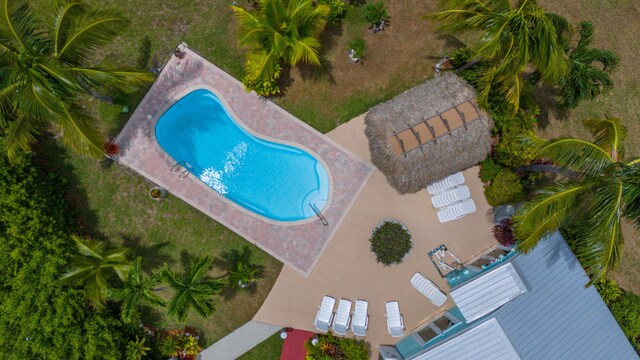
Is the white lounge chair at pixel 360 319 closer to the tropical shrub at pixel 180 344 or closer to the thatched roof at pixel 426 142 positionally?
the thatched roof at pixel 426 142

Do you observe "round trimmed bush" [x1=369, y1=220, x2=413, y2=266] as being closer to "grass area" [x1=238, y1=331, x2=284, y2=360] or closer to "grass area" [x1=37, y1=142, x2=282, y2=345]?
"grass area" [x1=37, y1=142, x2=282, y2=345]

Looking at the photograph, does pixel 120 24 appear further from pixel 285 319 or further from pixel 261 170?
Result: pixel 285 319

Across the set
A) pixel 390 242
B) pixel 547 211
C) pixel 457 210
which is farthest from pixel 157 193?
pixel 547 211

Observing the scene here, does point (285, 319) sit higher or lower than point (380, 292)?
lower

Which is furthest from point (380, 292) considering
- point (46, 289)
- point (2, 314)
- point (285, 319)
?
point (2, 314)

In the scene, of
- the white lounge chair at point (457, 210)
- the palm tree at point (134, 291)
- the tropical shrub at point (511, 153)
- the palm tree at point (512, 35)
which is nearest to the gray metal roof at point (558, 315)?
the white lounge chair at point (457, 210)

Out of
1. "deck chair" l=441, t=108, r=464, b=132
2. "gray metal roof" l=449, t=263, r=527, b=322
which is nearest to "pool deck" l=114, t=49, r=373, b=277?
"deck chair" l=441, t=108, r=464, b=132
